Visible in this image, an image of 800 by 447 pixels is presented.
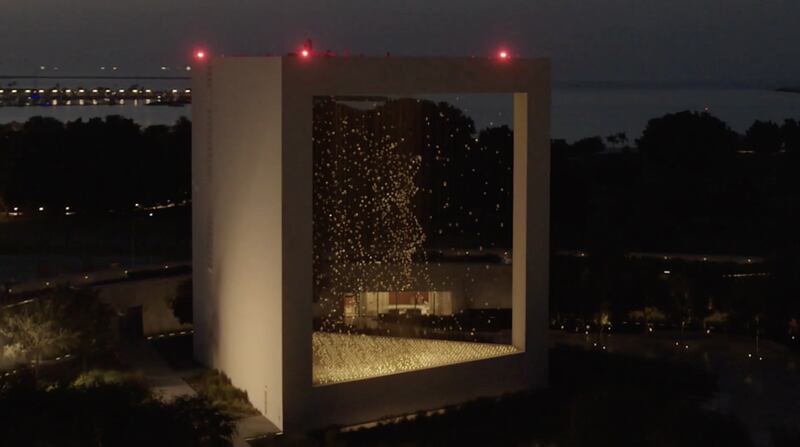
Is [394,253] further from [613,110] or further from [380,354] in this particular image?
[613,110]

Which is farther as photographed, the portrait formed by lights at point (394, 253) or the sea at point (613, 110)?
the sea at point (613, 110)

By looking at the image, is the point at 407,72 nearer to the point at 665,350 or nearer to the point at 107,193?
the point at 665,350

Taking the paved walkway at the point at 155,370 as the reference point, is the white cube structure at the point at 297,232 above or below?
above

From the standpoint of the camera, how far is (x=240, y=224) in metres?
11.1

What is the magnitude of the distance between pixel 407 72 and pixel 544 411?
329 centimetres

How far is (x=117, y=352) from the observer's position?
513 inches

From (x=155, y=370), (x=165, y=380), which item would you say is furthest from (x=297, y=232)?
(x=155, y=370)

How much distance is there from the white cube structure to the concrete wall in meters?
0.02

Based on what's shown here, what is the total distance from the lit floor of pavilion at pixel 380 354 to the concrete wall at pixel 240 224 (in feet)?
2.08

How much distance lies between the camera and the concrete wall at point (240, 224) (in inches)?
404

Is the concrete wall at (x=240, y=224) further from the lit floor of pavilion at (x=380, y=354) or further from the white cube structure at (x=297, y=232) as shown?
the lit floor of pavilion at (x=380, y=354)

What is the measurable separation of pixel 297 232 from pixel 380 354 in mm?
1829

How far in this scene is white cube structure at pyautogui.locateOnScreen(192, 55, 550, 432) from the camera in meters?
10.1

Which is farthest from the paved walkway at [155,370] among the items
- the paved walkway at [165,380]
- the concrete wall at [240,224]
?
the concrete wall at [240,224]
